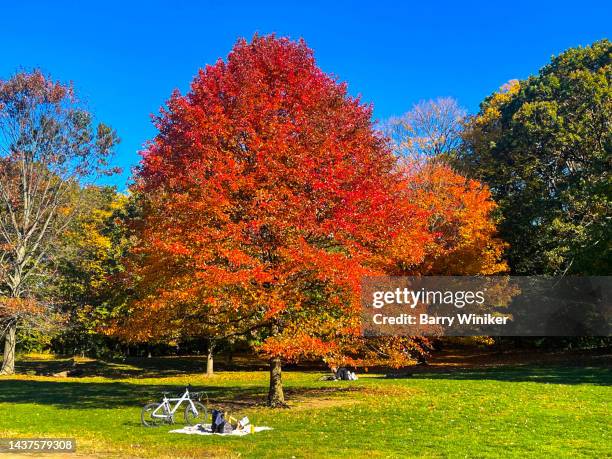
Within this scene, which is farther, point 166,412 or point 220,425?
point 166,412

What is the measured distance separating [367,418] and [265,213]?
7390 mm

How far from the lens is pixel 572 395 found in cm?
2184

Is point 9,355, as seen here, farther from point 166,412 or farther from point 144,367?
point 166,412

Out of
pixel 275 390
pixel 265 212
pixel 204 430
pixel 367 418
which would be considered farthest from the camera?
pixel 275 390

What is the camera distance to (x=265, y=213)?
60.4 ft

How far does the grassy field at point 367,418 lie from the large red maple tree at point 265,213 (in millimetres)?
2823

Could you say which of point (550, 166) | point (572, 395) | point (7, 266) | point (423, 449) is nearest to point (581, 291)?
point (550, 166)

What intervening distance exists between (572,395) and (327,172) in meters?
13.4

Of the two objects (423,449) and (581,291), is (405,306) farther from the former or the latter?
(423,449)

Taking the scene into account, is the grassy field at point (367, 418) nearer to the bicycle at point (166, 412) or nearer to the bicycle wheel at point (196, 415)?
the bicycle at point (166, 412)

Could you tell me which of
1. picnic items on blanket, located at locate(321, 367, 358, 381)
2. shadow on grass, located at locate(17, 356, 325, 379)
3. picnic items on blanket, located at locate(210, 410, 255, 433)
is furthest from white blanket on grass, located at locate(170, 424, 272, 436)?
shadow on grass, located at locate(17, 356, 325, 379)

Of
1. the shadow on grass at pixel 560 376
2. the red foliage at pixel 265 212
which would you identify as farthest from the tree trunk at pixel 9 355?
the shadow on grass at pixel 560 376

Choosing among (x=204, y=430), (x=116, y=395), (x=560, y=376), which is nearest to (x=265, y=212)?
(x=204, y=430)

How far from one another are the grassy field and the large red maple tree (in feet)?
9.26
